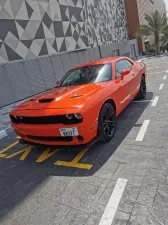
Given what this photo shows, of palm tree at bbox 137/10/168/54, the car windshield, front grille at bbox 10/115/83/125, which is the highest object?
palm tree at bbox 137/10/168/54

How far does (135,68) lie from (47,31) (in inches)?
361

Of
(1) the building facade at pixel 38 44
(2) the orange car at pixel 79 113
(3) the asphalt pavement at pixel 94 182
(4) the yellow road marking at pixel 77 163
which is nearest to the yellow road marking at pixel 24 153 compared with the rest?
(3) the asphalt pavement at pixel 94 182

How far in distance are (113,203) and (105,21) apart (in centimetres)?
2585

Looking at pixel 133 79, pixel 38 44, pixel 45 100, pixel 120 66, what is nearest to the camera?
pixel 45 100

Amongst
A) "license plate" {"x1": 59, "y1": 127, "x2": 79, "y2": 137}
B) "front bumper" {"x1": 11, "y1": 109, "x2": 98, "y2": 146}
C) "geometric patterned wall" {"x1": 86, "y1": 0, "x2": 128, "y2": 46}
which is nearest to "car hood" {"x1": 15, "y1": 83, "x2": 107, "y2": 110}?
"front bumper" {"x1": 11, "y1": 109, "x2": 98, "y2": 146}

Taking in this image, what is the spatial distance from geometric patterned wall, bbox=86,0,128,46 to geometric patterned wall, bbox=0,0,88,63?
11.9ft

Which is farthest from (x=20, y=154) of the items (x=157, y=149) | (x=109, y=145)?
(x=157, y=149)

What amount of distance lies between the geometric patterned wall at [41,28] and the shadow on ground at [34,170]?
8128 millimetres

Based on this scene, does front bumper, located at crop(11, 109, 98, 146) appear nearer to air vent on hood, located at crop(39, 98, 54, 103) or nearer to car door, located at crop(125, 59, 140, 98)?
air vent on hood, located at crop(39, 98, 54, 103)

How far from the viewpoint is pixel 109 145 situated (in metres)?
4.00

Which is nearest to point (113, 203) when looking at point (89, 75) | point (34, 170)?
point (34, 170)

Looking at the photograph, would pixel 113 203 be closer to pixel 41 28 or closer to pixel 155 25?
pixel 41 28

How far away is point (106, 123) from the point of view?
407 centimetres

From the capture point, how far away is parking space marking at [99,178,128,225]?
88.9 inches
